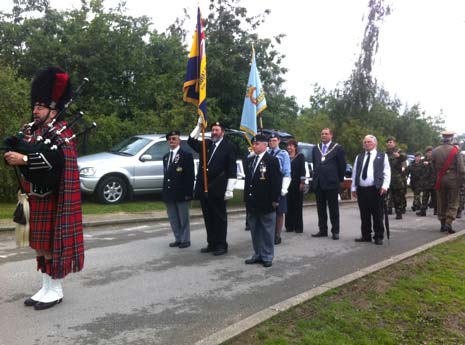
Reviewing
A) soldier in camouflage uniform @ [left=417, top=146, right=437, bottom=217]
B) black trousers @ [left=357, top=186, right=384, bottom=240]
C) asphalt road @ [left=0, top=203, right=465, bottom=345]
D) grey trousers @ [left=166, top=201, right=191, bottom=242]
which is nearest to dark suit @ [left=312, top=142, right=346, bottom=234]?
black trousers @ [left=357, top=186, right=384, bottom=240]

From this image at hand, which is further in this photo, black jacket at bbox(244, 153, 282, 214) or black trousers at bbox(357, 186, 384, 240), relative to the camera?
black trousers at bbox(357, 186, 384, 240)

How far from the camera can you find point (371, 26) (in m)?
34.1

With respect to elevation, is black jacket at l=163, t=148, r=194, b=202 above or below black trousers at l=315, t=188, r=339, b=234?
above

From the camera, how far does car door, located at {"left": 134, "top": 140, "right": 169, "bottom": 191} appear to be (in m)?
12.2

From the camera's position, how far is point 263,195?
6621mm

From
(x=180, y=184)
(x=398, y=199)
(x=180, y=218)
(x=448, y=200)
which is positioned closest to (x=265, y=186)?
(x=180, y=184)

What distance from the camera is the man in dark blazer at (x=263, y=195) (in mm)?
6625

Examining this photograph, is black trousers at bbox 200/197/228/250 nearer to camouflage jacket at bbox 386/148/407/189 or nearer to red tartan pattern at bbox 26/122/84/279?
red tartan pattern at bbox 26/122/84/279

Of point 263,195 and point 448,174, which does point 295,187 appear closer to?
point 263,195

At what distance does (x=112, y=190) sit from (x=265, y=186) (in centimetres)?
→ 631

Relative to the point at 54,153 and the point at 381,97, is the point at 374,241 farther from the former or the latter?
the point at 381,97

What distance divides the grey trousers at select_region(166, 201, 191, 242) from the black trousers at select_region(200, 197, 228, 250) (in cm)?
45

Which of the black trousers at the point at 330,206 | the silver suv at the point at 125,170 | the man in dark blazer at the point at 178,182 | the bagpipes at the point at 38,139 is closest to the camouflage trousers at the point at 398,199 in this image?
the black trousers at the point at 330,206

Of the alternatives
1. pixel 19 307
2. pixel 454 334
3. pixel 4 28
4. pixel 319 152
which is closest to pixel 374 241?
pixel 319 152
